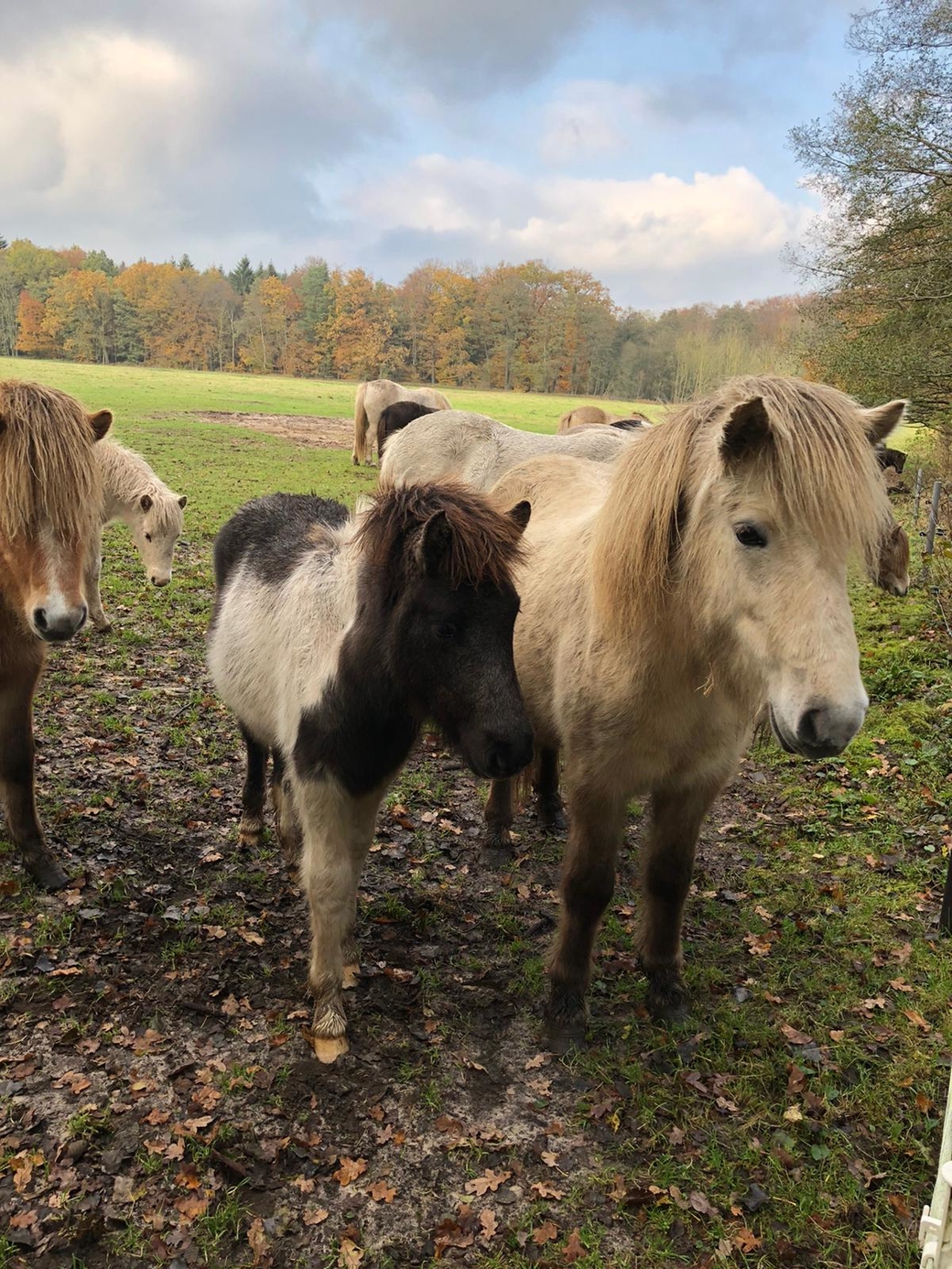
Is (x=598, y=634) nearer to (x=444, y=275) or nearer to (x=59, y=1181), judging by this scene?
(x=59, y=1181)

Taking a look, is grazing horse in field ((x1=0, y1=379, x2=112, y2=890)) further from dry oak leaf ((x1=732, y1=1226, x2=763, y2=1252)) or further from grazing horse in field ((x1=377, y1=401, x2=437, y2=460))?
grazing horse in field ((x1=377, y1=401, x2=437, y2=460))

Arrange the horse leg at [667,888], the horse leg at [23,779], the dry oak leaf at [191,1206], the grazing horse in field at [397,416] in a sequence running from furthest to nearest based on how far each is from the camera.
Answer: the grazing horse in field at [397,416] < the horse leg at [23,779] < the horse leg at [667,888] < the dry oak leaf at [191,1206]

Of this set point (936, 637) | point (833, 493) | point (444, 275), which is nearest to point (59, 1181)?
point (833, 493)

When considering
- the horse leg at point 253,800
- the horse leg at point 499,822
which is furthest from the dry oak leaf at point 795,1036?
the horse leg at point 253,800

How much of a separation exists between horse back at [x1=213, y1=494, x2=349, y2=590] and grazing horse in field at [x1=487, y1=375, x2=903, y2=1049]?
1.19 meters

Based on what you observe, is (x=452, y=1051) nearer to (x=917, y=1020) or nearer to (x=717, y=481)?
(x=917, y=1020)

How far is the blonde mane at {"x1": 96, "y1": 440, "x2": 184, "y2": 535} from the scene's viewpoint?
8359 millimetres

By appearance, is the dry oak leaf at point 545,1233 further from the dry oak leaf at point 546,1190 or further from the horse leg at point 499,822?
the horse leg at point 499,822

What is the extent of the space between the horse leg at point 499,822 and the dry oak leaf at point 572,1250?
94.8 inches

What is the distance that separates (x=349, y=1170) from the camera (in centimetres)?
267

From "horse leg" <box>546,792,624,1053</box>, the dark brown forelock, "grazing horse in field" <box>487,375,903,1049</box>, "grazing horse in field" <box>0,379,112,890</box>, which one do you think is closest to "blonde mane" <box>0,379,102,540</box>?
"grazing horse in field" <box>0,379,112,890</box>

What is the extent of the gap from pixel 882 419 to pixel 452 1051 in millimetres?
3140

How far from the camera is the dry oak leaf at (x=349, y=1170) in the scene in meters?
2.65

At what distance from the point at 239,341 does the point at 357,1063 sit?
2920 inches
